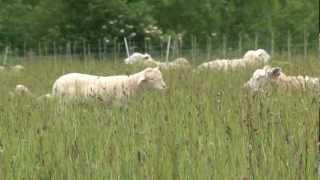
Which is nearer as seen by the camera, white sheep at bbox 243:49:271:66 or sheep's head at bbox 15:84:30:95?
sheep's head at bbox 15:84:30:95

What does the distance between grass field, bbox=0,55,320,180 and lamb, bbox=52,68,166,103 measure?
9.83ft

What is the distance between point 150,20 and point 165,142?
20.5 m

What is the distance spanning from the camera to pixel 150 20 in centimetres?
2414

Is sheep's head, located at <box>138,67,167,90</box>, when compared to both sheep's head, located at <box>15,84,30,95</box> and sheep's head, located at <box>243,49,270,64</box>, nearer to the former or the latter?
sheep's head, located at <box>15,84,30,95</box>

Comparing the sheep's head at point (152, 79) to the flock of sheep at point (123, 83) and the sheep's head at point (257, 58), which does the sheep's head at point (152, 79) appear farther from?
the sheep's head at point (257, 58)

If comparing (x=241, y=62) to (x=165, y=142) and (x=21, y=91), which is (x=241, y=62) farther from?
(x=165, y=142)

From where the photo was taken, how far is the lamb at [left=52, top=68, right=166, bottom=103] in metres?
8.77

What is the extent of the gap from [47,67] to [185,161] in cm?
1165

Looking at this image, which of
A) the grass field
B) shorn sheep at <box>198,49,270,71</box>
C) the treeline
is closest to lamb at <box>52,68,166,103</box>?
shorn sheep at <box>198,49,270,71</box>

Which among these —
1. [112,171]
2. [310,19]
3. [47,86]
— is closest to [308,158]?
[112,171]

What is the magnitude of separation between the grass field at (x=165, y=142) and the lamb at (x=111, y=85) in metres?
3.00

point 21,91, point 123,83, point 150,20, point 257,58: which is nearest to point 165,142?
point 21,91

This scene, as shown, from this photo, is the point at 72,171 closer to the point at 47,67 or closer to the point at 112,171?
the point at 112,171

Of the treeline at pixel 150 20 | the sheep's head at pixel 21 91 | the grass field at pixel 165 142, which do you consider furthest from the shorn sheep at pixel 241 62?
the treeline at pixel 150 20
